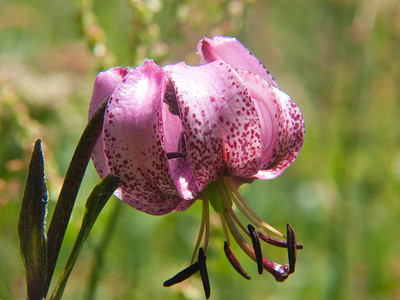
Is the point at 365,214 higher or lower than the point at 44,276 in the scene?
lower

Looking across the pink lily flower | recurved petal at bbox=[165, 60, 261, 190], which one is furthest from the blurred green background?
recurved petal at bbox=[165, 60, 261, 190]

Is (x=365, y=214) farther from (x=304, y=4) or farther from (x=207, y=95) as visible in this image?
(x=304, y=4)

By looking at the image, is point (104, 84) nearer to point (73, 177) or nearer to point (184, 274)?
point (73, 177)

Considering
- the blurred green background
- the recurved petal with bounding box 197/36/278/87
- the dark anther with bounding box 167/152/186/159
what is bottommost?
the blurred green background

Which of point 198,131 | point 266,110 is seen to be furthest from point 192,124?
point 266,110

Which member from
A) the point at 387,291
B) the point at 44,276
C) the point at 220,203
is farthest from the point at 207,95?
the point at 387,291

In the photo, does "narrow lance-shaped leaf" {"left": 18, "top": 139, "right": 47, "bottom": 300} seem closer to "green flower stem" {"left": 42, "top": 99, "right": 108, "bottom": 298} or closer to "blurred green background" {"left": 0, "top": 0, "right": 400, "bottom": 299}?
"green flower stem" {"left": 42, "top": 99, "right": 108, "bottom": 298}
